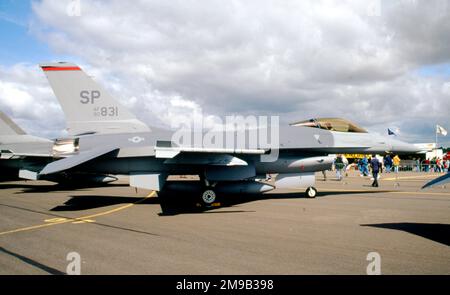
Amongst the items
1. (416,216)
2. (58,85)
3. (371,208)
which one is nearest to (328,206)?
(371,208)

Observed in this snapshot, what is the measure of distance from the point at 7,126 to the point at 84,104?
31.8 ft

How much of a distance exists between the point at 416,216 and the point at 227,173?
17.8 ft

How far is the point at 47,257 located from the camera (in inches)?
177

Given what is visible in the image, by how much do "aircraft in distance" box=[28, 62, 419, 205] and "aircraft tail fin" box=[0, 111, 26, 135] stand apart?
339 inches

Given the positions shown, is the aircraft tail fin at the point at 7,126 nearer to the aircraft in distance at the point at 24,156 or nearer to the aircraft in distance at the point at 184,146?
the aircraft in distance at the point at 24,156

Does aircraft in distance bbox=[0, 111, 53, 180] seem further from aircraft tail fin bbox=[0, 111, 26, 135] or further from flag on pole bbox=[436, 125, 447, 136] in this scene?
flag on pole bbox=[436, 125, 447, 136]

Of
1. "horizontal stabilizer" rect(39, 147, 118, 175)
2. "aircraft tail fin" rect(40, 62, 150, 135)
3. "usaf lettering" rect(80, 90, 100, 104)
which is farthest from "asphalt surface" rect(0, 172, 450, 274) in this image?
"usaf lettering" rect(80, 90, 100, 104)

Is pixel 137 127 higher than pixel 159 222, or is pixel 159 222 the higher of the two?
pixel 137 127

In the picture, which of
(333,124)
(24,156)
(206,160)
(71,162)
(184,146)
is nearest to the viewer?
(71,162)

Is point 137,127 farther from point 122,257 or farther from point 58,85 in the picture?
point 122,257

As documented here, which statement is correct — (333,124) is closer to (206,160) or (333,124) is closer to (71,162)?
(206,160)

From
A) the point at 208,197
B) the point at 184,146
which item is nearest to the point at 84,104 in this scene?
the point at 184,146

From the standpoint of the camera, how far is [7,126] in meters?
17.0
